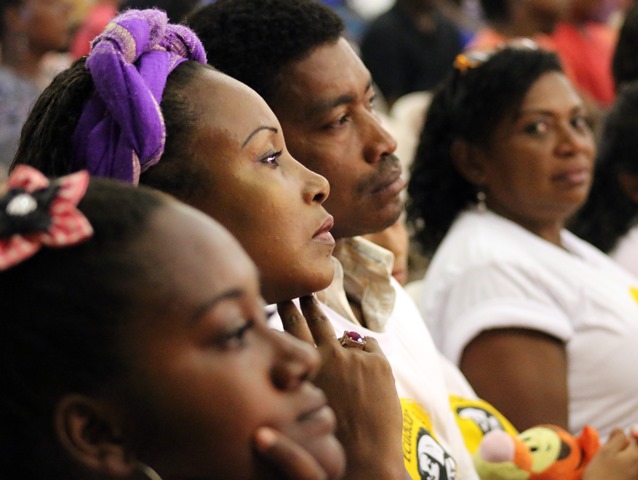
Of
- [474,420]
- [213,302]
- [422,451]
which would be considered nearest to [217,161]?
[213,302]

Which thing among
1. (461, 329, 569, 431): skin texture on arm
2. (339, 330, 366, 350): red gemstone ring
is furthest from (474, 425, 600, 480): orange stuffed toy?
(339, 330, 366, 350): red gemstone ring

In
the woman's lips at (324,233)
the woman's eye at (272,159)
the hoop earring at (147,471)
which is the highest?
the woman's eye at (272,159)

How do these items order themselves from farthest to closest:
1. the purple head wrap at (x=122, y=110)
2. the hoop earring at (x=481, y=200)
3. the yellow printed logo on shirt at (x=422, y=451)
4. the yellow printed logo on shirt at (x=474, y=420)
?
the hoop earring at (x=481, y=200)
the yellow printed logo on shirt at (x=474, y=420)
the yellow printed logo on shirt at (x=422, y=451)
the purple head wrap at (x=122, y=110)

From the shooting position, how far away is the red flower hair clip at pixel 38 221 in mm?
984

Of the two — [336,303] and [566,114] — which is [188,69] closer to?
[336,303]

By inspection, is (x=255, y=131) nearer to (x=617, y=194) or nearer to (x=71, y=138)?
(x=71, y=138)

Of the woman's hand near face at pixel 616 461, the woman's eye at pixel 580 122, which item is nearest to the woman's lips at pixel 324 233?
the woman's hand near face at pixel 616 461

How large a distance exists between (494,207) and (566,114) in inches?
12.6

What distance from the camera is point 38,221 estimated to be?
987 millimetres

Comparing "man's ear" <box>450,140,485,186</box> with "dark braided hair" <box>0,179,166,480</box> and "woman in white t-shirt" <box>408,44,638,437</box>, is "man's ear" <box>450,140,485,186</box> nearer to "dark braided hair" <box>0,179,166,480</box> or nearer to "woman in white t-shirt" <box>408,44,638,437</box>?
"woman in white t-shirt" <box>408,44,638,437</box>

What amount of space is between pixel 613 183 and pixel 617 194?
0.15 ft

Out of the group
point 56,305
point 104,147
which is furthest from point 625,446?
point 56,305

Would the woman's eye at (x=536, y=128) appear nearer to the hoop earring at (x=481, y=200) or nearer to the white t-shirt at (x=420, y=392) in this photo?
the hoop earring at (x=481, y=200)

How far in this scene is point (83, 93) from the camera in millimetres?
1421
